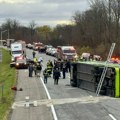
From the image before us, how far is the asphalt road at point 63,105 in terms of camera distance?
68.6ft

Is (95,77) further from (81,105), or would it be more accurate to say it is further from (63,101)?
(81,105)

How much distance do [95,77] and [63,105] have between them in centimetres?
659

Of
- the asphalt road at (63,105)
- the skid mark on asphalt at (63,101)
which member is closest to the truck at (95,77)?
the asphalt road at (63,105)

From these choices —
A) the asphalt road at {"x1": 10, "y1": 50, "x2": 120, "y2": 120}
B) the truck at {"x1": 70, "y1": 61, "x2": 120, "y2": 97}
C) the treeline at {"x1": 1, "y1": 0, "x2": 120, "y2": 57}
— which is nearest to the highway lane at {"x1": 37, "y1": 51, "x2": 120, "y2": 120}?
the asphalt road at {"x1": 10, "y1": 50, "x2": 120, "y2": 120}

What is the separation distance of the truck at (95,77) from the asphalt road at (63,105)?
2.21 feet

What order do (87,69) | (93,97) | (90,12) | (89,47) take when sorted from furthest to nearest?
(90,12), (89,47), (87,69), (93,97)

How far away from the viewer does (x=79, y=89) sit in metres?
33.4

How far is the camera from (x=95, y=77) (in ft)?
101

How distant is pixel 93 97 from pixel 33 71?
1955cm

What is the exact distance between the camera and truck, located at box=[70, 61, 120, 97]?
91.7ft

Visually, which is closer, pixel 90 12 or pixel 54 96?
pixel 54 96

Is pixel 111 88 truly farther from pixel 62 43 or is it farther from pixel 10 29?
pixel 10 29

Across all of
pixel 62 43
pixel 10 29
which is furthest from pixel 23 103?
pixel 10 29

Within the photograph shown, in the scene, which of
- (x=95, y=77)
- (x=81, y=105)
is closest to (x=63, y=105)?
(x=81, y=105)
